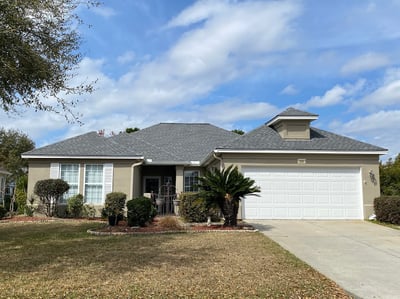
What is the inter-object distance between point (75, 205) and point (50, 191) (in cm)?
127

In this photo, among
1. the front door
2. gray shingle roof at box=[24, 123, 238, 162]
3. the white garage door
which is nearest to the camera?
the white garage door

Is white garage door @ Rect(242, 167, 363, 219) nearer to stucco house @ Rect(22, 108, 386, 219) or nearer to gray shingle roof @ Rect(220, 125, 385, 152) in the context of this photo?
stucco house @ Rect(22, 108, 386, 219)

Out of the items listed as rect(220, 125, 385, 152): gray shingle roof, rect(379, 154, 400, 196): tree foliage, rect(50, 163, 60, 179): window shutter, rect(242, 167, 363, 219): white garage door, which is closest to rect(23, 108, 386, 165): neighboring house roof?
rect(220, 125, 385, 152): gray shingle roof

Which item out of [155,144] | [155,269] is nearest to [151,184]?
[155,144]

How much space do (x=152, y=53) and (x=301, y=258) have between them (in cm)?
→ 907

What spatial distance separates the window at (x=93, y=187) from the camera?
1800 centimetres

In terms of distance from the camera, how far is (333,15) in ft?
42.1

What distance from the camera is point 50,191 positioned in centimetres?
1688

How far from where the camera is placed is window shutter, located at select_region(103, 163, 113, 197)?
17938 mm

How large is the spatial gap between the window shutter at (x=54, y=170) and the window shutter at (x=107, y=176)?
2.19m

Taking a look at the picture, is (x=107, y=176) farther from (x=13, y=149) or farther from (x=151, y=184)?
(x=13, y=149)

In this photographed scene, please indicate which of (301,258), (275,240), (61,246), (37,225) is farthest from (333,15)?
(37,225)

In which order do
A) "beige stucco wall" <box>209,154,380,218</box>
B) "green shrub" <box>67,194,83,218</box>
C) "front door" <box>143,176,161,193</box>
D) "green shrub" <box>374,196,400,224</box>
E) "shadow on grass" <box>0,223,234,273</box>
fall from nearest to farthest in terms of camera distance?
"shadow on grass" <box>0,223,234,273</box> < "green shrub" <box>374,196,400,224</box> < "beige stucco wall" <box>209,154,380,218</box> < "green shrub" <box>67,194,83,218</box> < "front door" <box>143,176,161,193</box>

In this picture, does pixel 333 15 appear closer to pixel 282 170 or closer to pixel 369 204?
pixel 282 170
